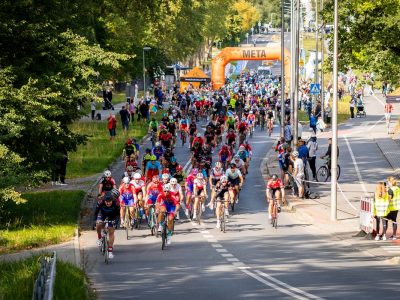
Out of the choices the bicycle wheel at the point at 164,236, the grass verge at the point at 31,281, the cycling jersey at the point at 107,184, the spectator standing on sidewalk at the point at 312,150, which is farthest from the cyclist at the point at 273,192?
the grass verge at the point at 31,281

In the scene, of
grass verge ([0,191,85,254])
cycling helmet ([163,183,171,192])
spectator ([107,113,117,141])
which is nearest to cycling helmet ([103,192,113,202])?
cycling helmet ([163,183,171,192])

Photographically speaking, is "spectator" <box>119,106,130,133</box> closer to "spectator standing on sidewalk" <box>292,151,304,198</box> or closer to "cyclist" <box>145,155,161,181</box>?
"spectator standing on sidewalk" <box>292,151,304,198</box>

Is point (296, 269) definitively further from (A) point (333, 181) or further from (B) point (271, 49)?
(B) point (271, 49)

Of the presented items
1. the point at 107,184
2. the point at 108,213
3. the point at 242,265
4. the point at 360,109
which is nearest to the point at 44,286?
the point at 242,265

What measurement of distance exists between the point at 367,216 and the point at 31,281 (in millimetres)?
12994

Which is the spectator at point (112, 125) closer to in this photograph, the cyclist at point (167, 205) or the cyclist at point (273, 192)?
the cyclist at point (273, 192)

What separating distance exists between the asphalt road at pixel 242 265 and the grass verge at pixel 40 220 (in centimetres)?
90

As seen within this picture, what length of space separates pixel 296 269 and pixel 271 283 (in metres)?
2.17

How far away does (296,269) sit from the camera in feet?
76.0

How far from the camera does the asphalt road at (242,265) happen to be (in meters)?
20.1

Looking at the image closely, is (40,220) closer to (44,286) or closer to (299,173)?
(299,173)

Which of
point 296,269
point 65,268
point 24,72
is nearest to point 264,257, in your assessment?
Result: point 296,269

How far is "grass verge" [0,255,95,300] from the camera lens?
53.9 feet

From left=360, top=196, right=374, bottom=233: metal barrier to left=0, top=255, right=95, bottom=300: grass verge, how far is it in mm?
9360
